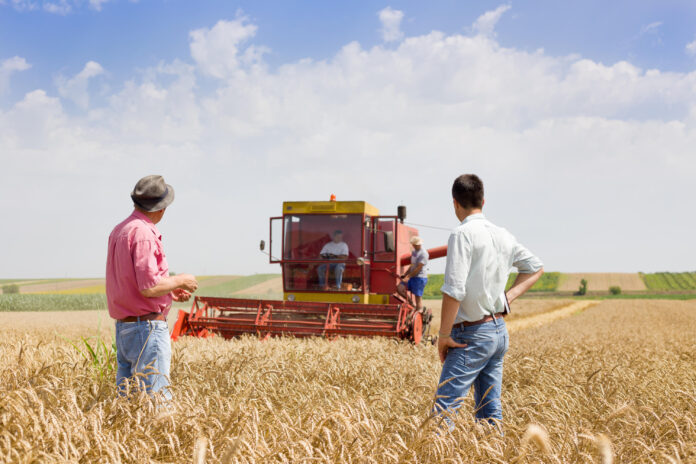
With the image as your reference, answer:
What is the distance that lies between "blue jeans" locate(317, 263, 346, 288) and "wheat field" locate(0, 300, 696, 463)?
262 cm

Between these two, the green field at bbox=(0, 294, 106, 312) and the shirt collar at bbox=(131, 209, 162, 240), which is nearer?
the shirt collar at bbox=(131, 209, 162, 240)

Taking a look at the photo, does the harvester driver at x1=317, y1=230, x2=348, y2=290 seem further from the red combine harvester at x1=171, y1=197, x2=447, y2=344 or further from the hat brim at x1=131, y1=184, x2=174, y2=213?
the hat brim at x1=131, y1=184, x2=174, y2=213

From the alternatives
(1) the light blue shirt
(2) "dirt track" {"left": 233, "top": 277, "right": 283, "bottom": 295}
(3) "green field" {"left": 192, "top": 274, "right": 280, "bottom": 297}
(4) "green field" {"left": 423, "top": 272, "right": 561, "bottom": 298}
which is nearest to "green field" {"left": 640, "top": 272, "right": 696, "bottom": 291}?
(4) "green field" {"left": 423, "top": 272, "right": 561, "bottom": 298}

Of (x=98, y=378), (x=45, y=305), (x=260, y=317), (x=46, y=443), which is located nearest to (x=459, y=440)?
(x=46, y=443)

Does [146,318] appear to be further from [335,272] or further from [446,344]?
[335,272]

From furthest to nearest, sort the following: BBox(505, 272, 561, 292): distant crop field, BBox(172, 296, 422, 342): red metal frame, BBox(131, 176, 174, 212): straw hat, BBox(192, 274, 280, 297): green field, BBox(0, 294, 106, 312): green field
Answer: BBox(505, 272, 561, 292): distant crop field, BBox(192, 274, 280, 297): green field, BBox(0, 294, 106, 312): green field, BBox(172, 296, 422, 342): red metal frame, BBox(131, 176, 174, 212): straw hat

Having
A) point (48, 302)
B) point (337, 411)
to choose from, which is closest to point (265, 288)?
point (48, 302)

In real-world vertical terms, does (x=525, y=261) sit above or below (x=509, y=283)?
above

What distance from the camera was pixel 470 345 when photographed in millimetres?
3531

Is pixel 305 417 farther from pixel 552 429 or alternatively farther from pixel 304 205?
pixel 304 205

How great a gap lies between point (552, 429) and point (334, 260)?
301 inches

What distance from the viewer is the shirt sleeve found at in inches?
138

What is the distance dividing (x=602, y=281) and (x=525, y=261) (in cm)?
7065

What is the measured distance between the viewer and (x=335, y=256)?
1123 cm
